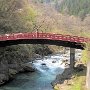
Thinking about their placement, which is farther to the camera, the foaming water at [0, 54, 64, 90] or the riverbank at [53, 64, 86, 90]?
the foaming water at [0, 54, 64, 90]

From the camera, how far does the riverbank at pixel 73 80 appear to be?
49359 mm

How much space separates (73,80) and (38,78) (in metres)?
12.5

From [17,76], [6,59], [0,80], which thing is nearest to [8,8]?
[6,59]

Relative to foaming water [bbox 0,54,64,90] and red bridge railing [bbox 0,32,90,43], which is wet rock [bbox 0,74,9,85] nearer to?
foaming water [bbox 0,54,64,90]

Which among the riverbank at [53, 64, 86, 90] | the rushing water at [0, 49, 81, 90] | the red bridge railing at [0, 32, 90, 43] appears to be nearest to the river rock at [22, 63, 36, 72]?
the rushing water at [0, 49, 81, 90]

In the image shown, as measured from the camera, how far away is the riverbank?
49.4m

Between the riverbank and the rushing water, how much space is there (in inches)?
89.7

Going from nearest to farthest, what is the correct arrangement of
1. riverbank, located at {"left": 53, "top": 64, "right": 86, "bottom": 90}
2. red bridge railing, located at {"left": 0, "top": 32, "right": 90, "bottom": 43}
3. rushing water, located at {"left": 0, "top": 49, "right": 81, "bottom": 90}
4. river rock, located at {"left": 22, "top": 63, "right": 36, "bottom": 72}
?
1. riverbank, located at {"left": 53, "top": 64, "right": 86, "bottom": 90}
2. rushing water, located at {"left": 0, "top": 49, "right": 81, "bottom": 90}
3. red bridge railing, located at {"left": 0, "top": 32, "right": 90, "bottom": 43}
4. river rock, located at {"left": 22, "top": 63, "right": 36, "bottom": 72}

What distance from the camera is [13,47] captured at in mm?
73875

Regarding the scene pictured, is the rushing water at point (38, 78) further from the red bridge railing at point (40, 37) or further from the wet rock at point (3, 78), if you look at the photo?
the red bridge railing at point (40, 37)

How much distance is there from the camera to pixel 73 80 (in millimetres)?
54031

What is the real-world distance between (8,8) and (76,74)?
105 ft

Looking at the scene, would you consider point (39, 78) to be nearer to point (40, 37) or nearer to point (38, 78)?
point (38, 78)

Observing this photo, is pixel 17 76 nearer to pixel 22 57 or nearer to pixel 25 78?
pixel 25 78
